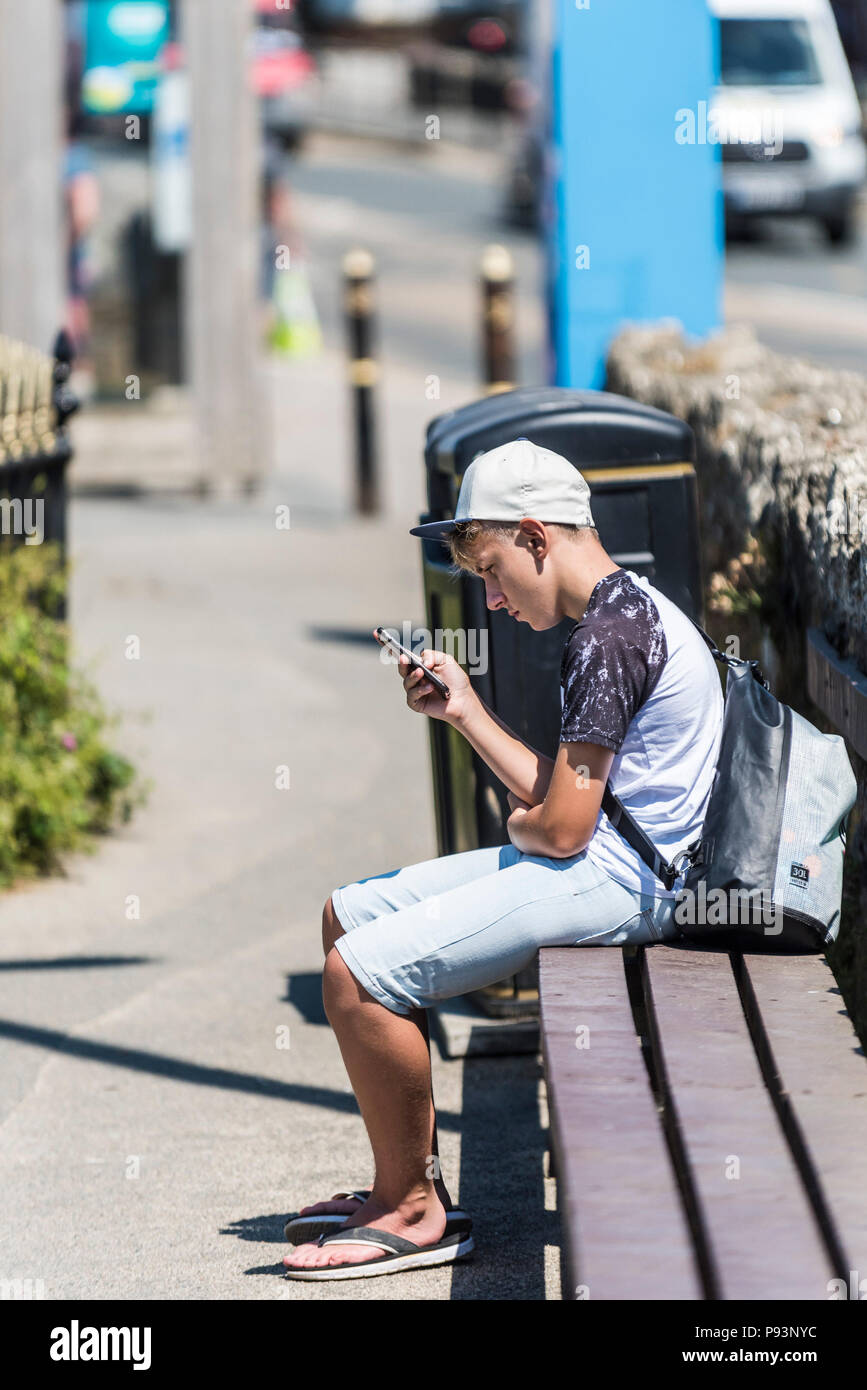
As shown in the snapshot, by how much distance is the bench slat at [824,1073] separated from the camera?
8.39ft

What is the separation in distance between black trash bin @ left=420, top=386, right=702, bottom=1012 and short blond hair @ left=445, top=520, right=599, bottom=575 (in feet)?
3.02

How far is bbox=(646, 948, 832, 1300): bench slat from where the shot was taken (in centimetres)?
243

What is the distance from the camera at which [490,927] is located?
10.9ft

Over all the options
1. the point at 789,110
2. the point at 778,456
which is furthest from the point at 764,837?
the point at 789,110

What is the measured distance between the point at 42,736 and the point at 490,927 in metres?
2.85

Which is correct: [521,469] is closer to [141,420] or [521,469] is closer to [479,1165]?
[479,1165]

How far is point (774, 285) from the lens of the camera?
21.2 m

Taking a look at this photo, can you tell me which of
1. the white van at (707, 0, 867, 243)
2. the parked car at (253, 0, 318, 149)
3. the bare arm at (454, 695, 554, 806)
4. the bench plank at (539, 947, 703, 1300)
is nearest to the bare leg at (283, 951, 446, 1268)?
the bench plank at (539, 947, 703, 1300)

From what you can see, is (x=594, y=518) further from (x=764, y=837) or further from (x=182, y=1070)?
(x=182, y=1070)

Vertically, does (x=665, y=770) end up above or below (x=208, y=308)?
below

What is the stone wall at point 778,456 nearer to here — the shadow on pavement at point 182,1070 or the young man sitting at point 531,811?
the young man sitting at point 531,811

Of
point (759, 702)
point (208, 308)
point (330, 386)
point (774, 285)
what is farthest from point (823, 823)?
point (774, 285)

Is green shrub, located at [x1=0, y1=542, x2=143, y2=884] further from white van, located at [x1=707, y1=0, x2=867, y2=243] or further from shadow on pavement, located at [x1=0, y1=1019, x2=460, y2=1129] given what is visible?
white van, located at [x1=707, y1=0, x2=867, y2=243]

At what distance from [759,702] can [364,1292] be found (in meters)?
1.22
